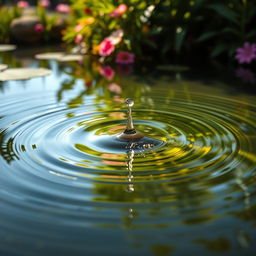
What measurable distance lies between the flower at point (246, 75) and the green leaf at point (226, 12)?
51 centimetres

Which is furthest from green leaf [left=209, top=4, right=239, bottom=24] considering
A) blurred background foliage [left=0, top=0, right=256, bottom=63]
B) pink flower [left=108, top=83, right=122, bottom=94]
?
pink flower [left=108, top=83, right=122, bottom=94]

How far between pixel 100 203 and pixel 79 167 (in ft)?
1.05

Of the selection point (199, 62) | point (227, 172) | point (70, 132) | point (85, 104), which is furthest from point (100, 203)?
point (199, 62)

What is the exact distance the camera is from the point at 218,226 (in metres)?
1.26

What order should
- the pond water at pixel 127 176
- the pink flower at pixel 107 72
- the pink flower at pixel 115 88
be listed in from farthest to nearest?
1. the pink flower at pixel 107 72
2. the pink flower at pixel 115 88
3. the pond water at pixel 127 176

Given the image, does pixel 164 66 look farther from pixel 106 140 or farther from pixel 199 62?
pixel 106 140

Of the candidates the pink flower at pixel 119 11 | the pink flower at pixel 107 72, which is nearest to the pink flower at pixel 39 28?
the pink flower at pixel 119 11

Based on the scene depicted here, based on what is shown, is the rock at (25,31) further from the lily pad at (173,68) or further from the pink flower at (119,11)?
the lily pad at (173,68)

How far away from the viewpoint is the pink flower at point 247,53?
377 cm

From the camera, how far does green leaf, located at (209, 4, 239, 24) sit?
12.7ft

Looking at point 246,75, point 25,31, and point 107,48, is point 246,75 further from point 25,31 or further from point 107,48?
point 25,31

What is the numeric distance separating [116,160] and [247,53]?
2.52 meters

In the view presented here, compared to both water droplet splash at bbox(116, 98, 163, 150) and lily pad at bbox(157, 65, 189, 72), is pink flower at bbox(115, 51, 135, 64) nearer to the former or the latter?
lily pad at bbox(157, 65, 189, 72)

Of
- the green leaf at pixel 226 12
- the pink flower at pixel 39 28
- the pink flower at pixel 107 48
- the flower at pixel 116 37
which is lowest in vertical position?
the pink flower at pixel 107 48
